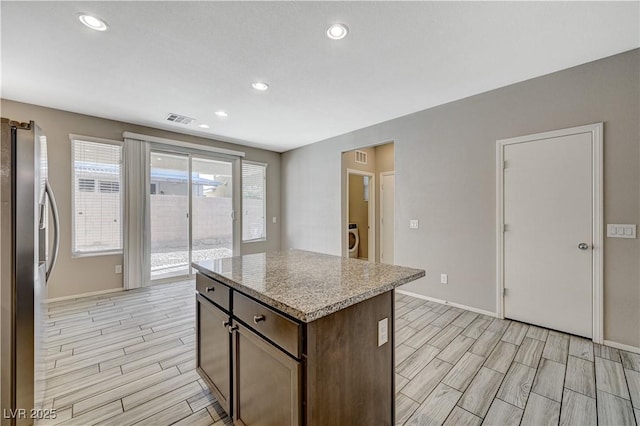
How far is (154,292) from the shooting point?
13.3 feet

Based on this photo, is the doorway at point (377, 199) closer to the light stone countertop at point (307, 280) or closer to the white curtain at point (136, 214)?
the white curtain at point (136, 214)

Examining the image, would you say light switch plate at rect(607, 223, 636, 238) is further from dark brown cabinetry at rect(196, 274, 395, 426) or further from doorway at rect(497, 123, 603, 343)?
dark brown cabinetry at rect(196, 274, 395, 426)

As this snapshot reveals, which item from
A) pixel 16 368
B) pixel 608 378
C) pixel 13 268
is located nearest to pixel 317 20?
pixel 13 268

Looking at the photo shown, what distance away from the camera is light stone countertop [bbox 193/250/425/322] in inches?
41.0

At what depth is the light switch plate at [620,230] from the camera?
2.30 meters

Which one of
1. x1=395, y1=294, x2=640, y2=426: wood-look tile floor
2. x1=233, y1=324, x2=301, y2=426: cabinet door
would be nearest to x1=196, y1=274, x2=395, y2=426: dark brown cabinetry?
x1=233, y1=324, x2=301, y2=426: cabinet door

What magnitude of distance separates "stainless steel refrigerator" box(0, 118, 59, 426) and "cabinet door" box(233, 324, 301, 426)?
116cm

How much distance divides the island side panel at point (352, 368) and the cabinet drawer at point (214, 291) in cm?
65

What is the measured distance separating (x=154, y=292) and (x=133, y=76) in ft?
9.85

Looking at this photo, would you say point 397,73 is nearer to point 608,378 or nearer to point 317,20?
point 317,20

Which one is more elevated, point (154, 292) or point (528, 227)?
point (528, 227)

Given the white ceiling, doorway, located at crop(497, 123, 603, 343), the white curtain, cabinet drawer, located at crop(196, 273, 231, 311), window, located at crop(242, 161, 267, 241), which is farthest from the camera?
window, located at crop(242, 161, 267, 241)

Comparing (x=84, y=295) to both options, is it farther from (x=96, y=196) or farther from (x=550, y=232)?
(x=550, y=232)

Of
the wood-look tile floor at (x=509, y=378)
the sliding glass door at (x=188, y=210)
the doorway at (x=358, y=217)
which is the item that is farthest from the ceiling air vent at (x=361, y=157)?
the wood-look tile floor at (x=509, y=378)
